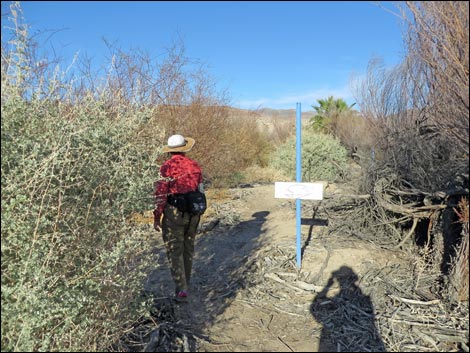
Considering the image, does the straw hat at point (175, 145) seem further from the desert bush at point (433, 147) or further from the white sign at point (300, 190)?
the desert bush at point (433, 147)

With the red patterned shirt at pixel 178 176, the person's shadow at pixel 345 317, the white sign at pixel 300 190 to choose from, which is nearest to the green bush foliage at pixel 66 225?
the red patterned shirt at pixel 178 176

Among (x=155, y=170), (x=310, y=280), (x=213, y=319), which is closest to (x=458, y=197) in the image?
(x=310, y=280)

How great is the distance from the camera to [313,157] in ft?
50.8

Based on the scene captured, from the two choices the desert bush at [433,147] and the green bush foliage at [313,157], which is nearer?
the desert bush at [433,147]

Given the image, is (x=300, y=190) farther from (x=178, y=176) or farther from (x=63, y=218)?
(x=63, y=218)

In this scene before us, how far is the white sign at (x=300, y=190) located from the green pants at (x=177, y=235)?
3.80 ft

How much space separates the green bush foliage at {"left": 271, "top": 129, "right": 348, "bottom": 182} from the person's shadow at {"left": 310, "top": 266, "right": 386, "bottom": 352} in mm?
9504

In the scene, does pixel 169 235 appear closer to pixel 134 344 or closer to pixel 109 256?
pixel 134 344

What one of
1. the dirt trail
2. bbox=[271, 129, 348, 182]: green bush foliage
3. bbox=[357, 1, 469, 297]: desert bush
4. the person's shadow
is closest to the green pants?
the dirt trail

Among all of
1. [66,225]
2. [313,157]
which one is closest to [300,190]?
[66,225]

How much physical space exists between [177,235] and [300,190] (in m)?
1.63

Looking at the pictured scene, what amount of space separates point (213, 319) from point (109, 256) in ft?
6.53

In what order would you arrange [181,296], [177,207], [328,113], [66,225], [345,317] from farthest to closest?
1. [328,113]
2. [181,296]
3. [177,207]
4. [345,317]
5. [66,225]

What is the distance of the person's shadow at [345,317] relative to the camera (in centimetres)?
410
